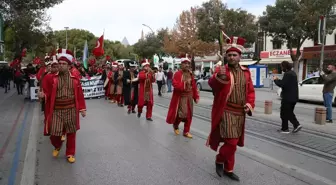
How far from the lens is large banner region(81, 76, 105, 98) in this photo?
59.4 ft

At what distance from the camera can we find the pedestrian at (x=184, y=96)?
7695mm

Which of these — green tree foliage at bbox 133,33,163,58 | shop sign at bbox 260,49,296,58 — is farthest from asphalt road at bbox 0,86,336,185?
green tree foliage at bbox 133,33,163,58

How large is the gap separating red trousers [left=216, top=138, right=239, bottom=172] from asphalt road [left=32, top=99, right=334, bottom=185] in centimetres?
20

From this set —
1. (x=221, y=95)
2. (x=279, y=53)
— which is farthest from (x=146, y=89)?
(x=279, y=53)

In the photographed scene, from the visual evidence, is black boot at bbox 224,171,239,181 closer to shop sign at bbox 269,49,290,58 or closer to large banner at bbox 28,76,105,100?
large banner at bbox 28,76,105,100

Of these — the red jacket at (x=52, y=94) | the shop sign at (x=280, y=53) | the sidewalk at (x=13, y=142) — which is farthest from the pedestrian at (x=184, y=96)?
the shop sign at (x=280, y=53)

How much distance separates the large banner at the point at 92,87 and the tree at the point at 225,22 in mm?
22198

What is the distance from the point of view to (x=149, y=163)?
568cm

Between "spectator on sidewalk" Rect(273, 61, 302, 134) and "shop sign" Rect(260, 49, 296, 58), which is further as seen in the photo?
"shop sign" Rect(260, 49, 296, 58)

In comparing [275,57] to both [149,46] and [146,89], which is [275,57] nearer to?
[149,46]

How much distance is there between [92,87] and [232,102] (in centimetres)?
1446

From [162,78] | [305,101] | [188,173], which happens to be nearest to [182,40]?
[162,78]

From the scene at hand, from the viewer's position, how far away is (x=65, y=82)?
18.8 ft

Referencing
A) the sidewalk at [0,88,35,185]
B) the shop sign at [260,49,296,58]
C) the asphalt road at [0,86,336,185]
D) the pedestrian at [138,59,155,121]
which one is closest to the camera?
the asphalt road at [0,86,336,185]
